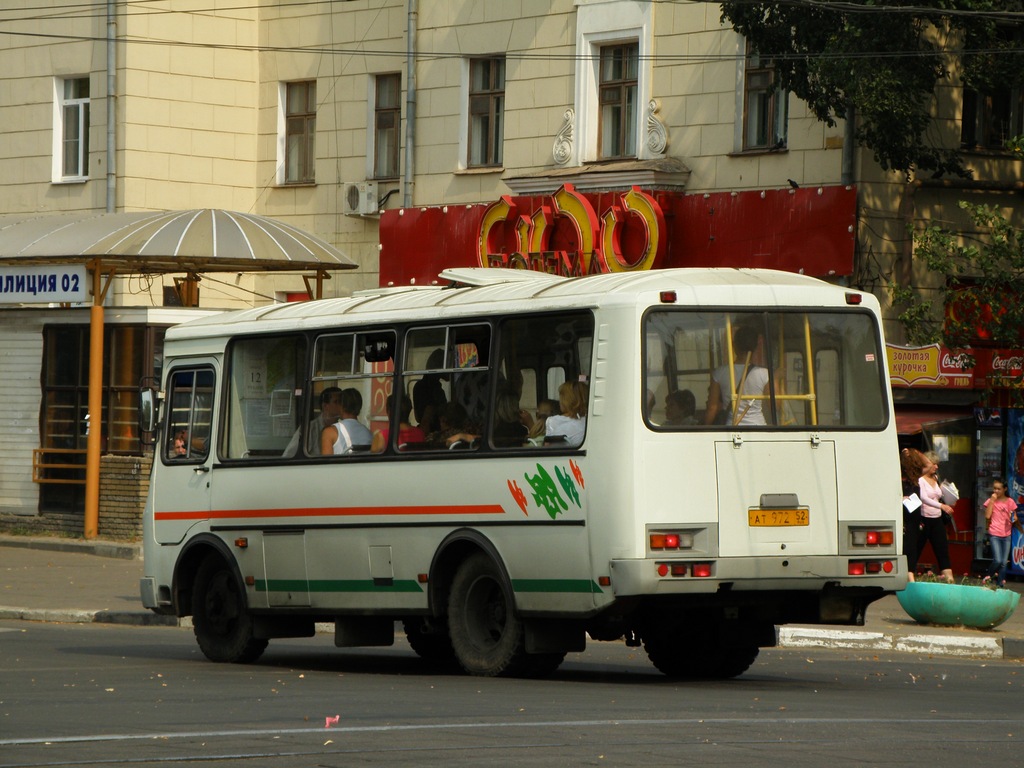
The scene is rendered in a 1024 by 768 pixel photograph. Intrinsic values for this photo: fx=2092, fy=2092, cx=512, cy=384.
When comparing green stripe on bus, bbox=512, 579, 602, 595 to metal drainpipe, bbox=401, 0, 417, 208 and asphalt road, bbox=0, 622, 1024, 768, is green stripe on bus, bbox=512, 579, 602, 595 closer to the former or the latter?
asphalt road, bbox=0, 622, 1024, 768

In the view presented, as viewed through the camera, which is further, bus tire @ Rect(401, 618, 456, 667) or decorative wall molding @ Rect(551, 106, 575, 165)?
decorative wall molding @ Rect(551, 106, 575, 165)

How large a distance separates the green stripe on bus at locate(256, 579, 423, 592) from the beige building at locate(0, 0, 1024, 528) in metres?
12.8

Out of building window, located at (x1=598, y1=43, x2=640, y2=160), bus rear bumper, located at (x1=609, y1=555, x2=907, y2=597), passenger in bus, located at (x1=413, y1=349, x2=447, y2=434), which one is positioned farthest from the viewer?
building window, located at (x1=598, y1=43, x2=640, y2=160)

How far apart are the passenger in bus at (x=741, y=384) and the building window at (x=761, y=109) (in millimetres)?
14394

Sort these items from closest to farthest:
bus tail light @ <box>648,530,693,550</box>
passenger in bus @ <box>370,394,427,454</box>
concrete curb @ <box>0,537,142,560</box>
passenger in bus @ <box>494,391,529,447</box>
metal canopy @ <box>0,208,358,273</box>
A: bus tail light @ <box>648,530,693,550</box> < passenger in bus @ <box>494,391,529,447</box> < passenger in bus @ <box>370,394,427,454</box> < concrete curb @ <box>0,537,142,560</box> < metal canopy @ <box>0,208,358,273</box>

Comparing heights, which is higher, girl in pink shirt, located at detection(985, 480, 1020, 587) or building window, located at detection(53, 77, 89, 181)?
building window, located at detection(53, 77, 89, 181)

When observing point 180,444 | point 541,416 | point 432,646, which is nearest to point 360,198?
point 180,444

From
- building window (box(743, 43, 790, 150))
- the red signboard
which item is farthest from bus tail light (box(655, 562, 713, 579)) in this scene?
building window (box(743, 43, 790, 150))

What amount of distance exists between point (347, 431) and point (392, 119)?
18968 mm

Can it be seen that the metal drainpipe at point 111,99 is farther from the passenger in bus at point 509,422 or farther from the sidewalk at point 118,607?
the passenger in bus at point 509,422

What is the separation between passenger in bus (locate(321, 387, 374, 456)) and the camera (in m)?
14.6

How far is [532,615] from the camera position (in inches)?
519

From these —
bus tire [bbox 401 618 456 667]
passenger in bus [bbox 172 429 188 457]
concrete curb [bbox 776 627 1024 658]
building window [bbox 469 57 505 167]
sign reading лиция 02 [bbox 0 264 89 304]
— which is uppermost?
building window [bbox 469 57 505 167]

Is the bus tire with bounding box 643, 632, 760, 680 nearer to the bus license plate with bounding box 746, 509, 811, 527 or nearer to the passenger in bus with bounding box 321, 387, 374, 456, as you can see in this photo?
the bus license plate with bounding box 746, 509, 811, 527
